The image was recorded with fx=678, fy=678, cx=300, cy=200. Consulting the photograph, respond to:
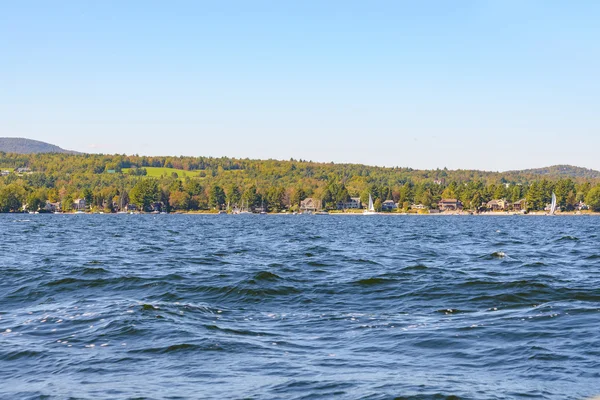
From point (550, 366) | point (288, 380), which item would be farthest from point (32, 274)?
point (550, 366)

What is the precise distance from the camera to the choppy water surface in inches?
543

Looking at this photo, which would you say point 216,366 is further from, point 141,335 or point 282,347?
point 141,335

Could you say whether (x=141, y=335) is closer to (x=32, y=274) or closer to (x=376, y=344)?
(x=376, y=344)

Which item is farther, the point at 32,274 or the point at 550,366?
the point at 32,274

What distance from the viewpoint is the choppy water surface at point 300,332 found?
13805 mm

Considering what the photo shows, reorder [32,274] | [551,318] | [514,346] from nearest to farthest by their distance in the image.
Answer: [514,346], [551,318], [32,274]

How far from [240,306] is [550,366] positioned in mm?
12052

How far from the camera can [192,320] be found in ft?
68.9

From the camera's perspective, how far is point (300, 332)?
19.2 m

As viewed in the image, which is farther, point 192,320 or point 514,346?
point 192,320

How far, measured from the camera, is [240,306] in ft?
79.6

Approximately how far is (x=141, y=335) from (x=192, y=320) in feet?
8.19

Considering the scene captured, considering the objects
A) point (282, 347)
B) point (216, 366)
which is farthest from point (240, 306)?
point (216, 366)

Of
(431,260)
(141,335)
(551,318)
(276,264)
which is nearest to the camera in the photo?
(141,335)
